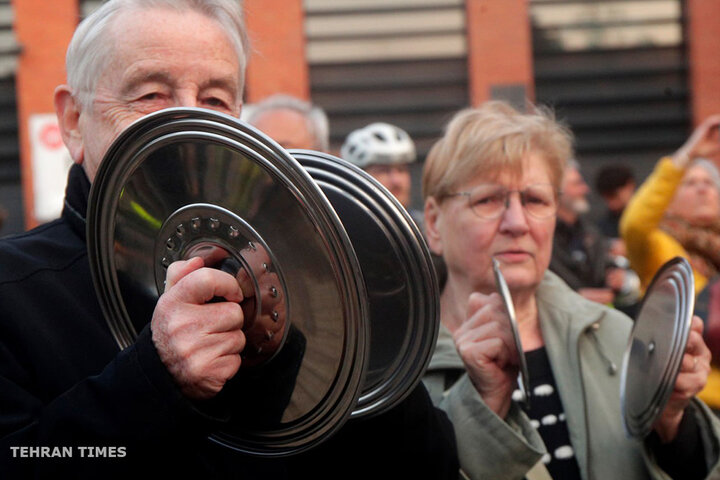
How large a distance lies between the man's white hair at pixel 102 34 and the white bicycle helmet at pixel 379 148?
11.2 feet

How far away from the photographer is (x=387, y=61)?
14594mm

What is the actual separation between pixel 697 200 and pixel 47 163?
4.88 meters

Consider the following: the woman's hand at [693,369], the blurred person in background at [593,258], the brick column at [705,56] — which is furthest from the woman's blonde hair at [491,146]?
the brick column at [705,56]

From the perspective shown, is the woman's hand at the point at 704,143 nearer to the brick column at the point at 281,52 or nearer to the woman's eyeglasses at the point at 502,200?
the woman's eyeglasses at the point at 502,200

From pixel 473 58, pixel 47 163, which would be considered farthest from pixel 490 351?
pixel 473 58

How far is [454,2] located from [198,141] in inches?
529

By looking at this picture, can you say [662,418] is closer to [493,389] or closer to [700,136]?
[493,389]

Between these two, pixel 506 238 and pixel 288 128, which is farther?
pixel 288 128

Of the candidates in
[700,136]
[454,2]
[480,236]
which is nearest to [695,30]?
[454,2]

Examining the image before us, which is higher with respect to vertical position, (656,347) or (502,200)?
(502,200)

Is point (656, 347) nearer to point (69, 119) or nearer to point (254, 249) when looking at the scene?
point (254, 249)

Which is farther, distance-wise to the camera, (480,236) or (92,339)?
(480,236)

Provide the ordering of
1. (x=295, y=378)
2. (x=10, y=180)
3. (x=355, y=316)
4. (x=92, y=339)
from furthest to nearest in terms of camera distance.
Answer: (x=10, y=180), (x=92, y=339), (x=295, y=378), (x=355, y=316)

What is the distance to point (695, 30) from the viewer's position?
47.1ft
